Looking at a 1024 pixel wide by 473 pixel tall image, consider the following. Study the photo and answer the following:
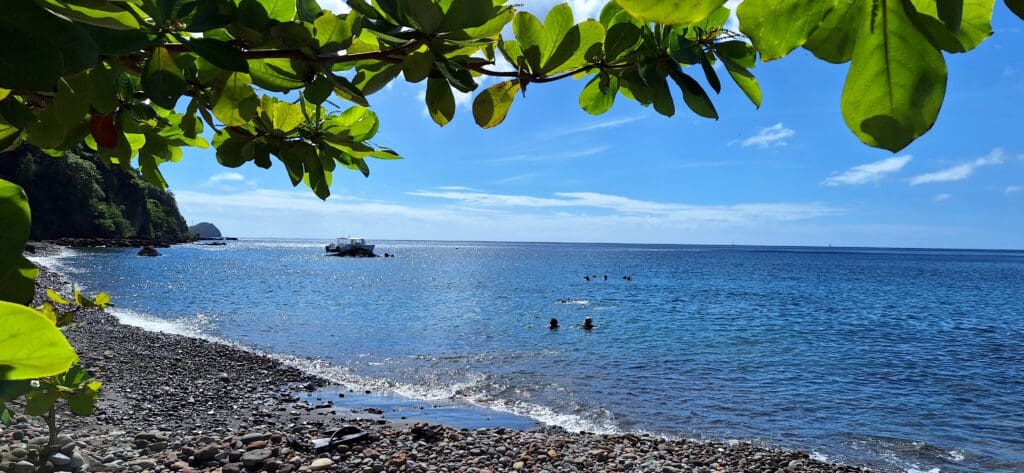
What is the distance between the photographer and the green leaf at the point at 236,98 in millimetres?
1217

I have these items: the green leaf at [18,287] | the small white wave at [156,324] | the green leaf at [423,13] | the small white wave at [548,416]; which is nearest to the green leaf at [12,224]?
the green leaf at [18,287]

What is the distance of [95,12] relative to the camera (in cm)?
72

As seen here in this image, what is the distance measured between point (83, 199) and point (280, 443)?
78.1 metres

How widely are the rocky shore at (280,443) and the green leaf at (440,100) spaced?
7103 millimetres

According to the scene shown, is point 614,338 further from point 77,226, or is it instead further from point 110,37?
point 77,226

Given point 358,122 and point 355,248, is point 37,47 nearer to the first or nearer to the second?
point 358,122

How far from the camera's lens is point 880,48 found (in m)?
0.58

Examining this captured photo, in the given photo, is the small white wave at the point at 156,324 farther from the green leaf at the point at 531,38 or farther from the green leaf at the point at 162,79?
the green leaf at the point at 531,38

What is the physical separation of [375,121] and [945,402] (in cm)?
1760

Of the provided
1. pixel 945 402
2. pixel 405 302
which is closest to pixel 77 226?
pixel 405 302

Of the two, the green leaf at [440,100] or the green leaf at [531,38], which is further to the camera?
the green leaf at [440,100]

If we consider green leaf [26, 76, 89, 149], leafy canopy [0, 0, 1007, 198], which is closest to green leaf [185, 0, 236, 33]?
leafy canopy [0, 0, 1007, 198]

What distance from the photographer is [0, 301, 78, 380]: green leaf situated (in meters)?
0.40

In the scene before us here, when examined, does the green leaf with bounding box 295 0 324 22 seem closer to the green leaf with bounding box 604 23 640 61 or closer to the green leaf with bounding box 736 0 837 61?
the green leaf with bounding box 604 23 640 61
